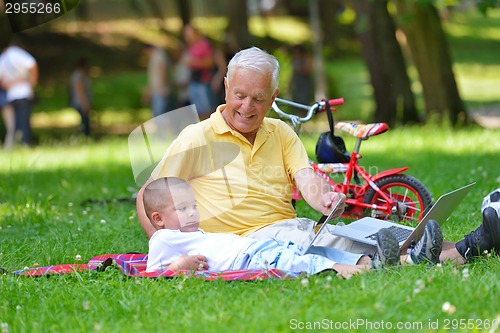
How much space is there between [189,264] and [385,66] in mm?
10591

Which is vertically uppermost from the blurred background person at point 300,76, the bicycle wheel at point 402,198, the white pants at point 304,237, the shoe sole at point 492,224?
the shoe sole at point 492,224

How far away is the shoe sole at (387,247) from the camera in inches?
175

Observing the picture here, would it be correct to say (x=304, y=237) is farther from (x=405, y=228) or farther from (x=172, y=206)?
(x=172, y=206)

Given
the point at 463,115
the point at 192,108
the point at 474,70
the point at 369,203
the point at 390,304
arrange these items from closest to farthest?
the point at 390,304
the point at 192,108
the point at 369,203
the point at 463,115
the point at 474,70

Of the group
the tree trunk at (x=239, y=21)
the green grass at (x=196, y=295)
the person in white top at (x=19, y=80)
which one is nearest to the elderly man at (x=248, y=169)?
the green grass at (x=196, y=295)

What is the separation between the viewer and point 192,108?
5.81 metres

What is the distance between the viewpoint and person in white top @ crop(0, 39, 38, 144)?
13.8 m

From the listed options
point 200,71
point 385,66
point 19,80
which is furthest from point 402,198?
point 19,80

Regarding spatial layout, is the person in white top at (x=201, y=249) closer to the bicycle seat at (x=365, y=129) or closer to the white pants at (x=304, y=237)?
the white pants at (x=304, y=237)

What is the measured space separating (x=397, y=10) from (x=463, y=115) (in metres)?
1.92

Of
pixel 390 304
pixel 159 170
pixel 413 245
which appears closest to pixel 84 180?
pixel 159 170

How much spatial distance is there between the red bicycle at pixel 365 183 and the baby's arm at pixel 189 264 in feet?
5.40

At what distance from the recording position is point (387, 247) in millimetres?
4449

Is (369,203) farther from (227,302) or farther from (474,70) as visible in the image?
(474,70)
